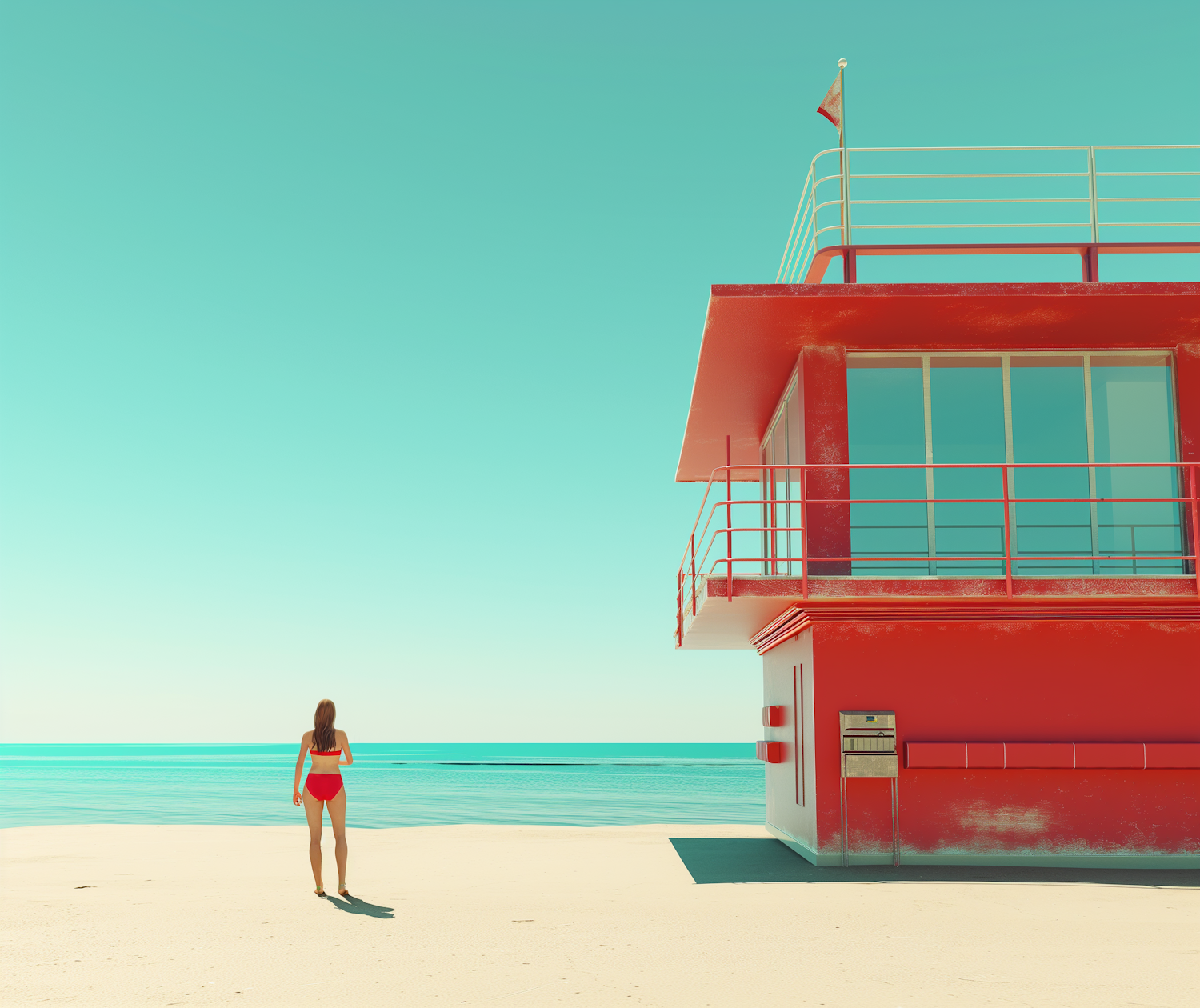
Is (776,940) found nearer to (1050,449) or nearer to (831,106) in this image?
(1050,449)

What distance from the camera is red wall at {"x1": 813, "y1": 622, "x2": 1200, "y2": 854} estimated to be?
11016 mm

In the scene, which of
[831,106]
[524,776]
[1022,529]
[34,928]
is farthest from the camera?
[524,776]

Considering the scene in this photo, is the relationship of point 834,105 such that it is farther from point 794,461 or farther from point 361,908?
point 361,908

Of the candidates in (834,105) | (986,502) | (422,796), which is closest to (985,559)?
(986,502)

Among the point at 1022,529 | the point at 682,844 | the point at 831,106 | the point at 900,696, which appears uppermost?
the point at 831,106

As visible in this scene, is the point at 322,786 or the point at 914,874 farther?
the point at 914,874

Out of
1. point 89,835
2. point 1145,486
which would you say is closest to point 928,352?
point 1145,486

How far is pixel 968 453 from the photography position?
12.0 m

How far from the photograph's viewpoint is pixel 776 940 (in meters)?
7.36

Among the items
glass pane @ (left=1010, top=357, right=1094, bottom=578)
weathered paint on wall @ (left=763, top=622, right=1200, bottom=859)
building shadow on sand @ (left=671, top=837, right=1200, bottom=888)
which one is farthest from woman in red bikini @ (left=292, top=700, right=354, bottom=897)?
glass pane @ (left=1010, top=357, right=1094, bottom=578)

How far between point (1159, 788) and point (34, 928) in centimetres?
1031

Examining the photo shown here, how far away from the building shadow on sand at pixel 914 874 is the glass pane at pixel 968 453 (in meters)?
3.03

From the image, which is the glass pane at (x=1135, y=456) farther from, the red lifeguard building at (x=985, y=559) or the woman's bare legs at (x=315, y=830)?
the woman's bare legs at (x=315, y=830)

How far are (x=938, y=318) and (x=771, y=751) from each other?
5.97 metres
